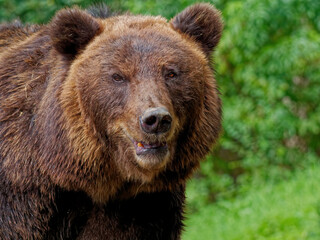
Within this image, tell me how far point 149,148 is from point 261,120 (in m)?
8.25

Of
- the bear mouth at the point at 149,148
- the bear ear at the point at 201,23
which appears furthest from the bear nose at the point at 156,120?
the bear ear at the point at 201,23

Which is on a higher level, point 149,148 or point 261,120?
point 149,148

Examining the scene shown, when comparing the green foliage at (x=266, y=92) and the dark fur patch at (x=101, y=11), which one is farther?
the green foliage at (x=266, y=92)

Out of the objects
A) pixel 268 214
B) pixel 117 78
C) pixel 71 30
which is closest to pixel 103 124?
pixel 117 78

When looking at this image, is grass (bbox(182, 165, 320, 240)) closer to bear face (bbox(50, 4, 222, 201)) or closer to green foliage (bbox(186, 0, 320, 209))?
green foliage (bbox(186, 0, 320, 209))

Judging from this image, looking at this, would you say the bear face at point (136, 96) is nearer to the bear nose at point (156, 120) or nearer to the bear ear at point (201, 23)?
the bear nose at point (156, 120)

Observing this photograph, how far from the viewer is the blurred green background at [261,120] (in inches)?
385

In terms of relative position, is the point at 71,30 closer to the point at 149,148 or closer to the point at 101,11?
the point at 101,11

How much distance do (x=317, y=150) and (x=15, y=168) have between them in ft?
35.1

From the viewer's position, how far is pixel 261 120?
1287 centimetres

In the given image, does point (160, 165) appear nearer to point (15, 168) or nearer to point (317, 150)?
point (15, 168)

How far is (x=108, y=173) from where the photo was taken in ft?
17.0

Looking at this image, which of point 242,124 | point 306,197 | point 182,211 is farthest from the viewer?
point 242,124

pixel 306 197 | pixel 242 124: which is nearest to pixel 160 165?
pixel 306 197
